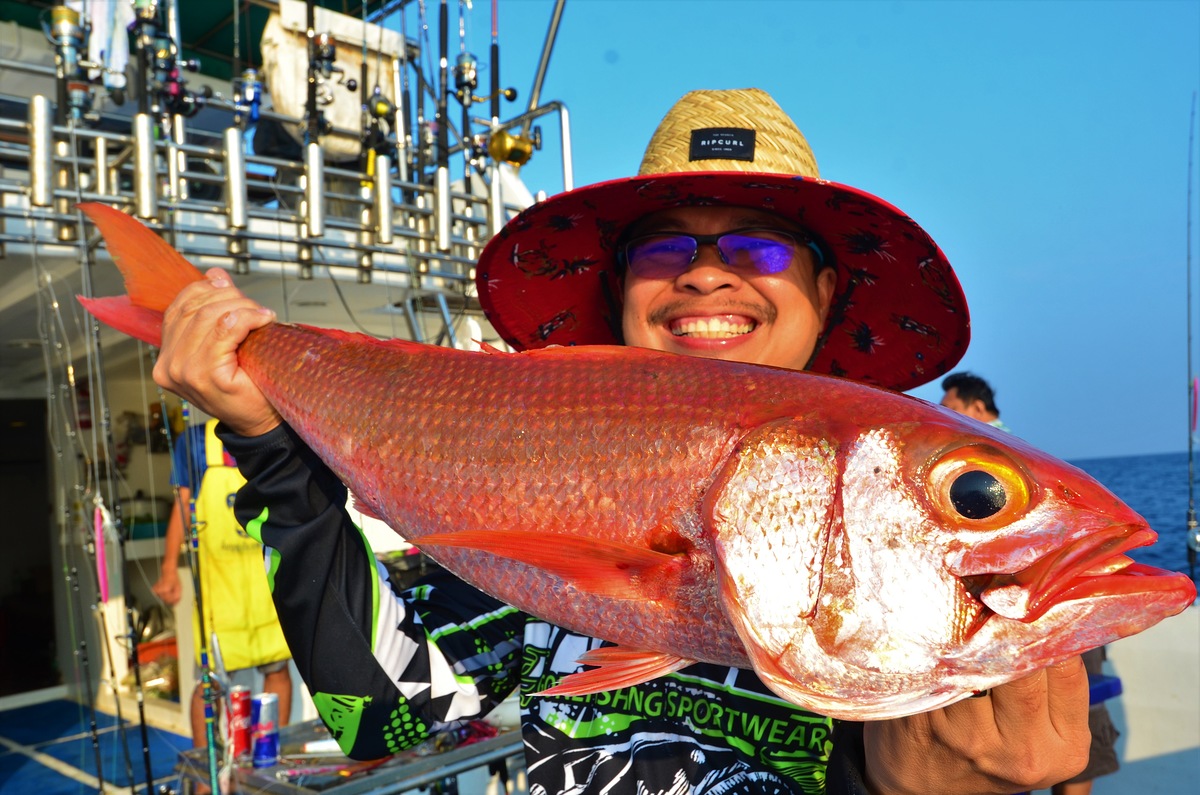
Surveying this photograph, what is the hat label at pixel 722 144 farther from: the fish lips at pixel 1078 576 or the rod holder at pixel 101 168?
the rod holder at pixel 101 168

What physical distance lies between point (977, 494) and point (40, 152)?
4629mm

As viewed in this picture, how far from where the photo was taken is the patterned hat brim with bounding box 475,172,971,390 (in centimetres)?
160

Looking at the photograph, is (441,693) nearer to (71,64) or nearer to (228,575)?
(228,575)

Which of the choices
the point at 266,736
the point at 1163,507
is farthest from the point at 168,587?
the point at 1163,507

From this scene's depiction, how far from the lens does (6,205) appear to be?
15.2ft

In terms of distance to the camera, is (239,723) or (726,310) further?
(239,723)

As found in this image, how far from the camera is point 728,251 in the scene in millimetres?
1632

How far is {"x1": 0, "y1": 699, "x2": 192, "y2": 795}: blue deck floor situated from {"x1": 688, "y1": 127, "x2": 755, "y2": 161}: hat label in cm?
522

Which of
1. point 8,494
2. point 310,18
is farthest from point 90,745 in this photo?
point 310,18

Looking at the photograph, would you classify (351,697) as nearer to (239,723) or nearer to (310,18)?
(239,723)

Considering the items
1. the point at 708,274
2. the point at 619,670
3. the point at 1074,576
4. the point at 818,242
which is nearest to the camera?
the point at 1074,576

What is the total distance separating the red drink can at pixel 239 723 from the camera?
322 centimetres

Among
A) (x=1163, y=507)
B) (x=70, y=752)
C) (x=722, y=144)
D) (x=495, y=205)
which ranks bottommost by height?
(x=1163, y=507)

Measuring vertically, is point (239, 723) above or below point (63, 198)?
below
